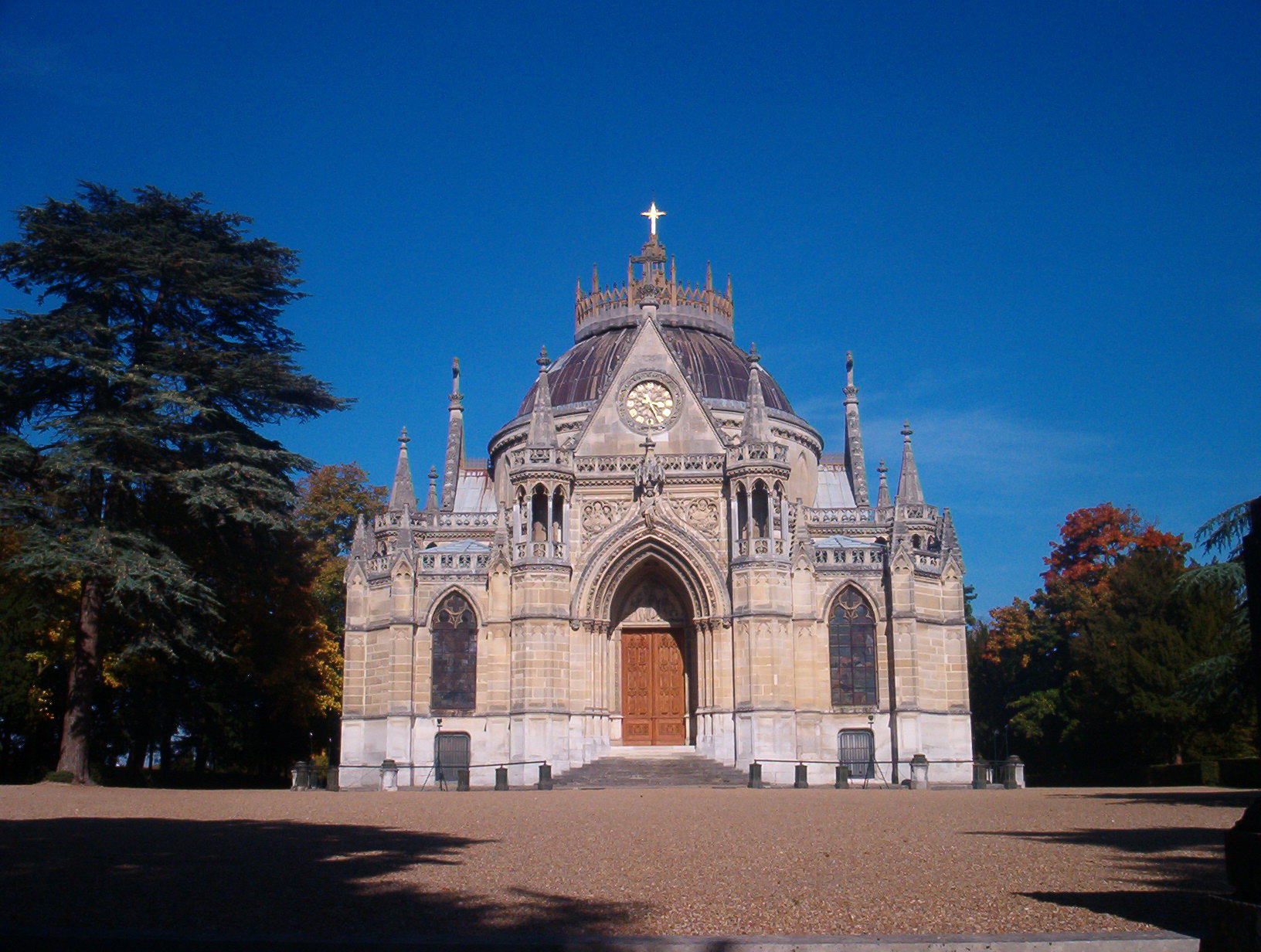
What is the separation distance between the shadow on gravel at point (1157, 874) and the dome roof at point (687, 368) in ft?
94.2

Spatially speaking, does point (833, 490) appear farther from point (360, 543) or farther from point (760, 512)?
point (360, 543)

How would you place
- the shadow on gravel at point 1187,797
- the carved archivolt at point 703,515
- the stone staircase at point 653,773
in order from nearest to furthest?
the shadow on gravel at point 1187,797 < the stone staircase at point 653,773 < the carved archivolt at point 703,515

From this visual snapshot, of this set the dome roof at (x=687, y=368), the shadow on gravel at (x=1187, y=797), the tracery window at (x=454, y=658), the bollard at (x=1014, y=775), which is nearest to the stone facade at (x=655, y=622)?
the tracery window at (x=454, y=658)

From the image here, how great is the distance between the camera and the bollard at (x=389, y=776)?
32.6m

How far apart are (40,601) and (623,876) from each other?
2362cm

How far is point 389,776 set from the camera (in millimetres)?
32750

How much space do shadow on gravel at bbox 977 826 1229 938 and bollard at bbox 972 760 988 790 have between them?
15742mm

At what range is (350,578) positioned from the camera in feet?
121

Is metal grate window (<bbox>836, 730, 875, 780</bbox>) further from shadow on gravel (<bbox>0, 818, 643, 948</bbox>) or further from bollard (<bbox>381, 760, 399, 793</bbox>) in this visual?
shadow on gravel (<bbox>0, 818, 643, 948</bbox>)

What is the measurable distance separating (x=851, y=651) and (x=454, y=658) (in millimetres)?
11682

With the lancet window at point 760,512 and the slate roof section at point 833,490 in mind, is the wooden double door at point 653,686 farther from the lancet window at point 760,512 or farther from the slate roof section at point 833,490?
the slate roof section at point 833,490

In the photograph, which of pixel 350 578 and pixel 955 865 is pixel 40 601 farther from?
pixel 955 865

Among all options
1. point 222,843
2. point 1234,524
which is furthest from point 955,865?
point 1234,524

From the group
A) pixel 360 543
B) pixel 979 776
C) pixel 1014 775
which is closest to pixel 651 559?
pixel 360 543
